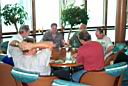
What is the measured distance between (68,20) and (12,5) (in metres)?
1.58

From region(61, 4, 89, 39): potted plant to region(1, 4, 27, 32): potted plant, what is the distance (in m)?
1.20

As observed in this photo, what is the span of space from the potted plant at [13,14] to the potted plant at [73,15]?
1.20 meters

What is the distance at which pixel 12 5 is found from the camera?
23.1 ft

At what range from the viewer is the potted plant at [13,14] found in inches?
272

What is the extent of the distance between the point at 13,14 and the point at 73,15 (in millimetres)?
1647

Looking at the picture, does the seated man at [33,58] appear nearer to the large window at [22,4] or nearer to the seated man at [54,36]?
the seated man at [54,36]

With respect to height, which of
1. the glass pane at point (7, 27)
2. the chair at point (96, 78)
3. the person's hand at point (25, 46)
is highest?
the glass pane at point (7, 27)

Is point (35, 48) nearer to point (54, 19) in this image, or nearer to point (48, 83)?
point (48, 83)

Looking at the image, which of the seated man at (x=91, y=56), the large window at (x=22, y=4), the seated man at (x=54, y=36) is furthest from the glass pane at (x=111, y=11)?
the seated man at (x=91, y=56)

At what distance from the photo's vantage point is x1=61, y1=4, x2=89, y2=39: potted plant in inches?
301

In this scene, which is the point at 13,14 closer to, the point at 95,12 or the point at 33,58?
the point at 95,12

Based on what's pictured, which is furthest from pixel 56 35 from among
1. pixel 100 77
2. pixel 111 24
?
pixel 111 24

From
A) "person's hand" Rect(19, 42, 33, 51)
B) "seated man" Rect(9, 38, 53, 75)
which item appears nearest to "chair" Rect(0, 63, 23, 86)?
"seated man" Rect(9, 38, 53, 75)

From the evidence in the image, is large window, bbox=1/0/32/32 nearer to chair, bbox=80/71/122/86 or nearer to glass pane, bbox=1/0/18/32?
glass pane, bbox=1/0/18/32
